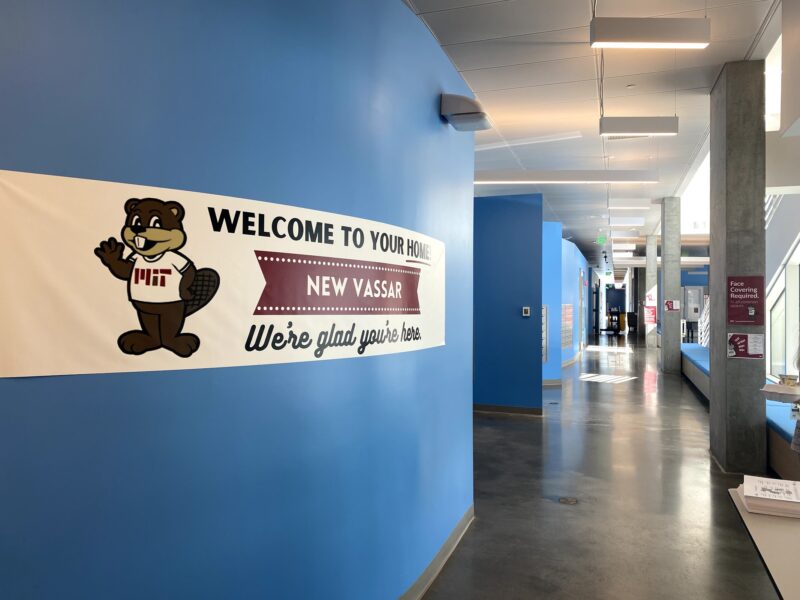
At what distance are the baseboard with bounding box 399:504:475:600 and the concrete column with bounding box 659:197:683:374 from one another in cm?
1057

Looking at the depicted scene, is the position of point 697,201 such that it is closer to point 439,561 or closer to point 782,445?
point 782,445

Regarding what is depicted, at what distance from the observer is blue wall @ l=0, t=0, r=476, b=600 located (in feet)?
5.23

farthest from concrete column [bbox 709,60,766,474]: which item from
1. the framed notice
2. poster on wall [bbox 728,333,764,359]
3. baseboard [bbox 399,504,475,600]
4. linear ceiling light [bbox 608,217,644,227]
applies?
linear ceiling light [bbox 608,217,644,227]

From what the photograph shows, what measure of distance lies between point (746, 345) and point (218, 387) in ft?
17.4

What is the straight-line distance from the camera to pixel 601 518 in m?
4.55

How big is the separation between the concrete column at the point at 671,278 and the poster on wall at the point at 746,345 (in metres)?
8.27

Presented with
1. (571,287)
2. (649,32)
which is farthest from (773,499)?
(571,287)

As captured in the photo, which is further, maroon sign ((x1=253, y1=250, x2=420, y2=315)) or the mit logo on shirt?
maroon sign ((x1=253, y1=250, x2=420, y2=315))

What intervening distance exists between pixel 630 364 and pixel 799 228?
828 cm

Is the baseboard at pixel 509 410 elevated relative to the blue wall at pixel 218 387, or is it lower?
lower

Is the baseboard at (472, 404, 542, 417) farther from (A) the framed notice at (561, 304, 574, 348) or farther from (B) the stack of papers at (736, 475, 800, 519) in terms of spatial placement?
(B) the stack of papers at (736, 475, 800, 519)

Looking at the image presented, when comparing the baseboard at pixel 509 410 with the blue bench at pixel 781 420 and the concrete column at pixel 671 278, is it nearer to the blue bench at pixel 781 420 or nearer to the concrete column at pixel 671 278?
the blue bench at pixel 781 420

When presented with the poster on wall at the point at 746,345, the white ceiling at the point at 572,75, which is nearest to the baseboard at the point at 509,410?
the poster on wall at the point at 746,345

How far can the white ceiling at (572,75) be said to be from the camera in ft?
15.5
